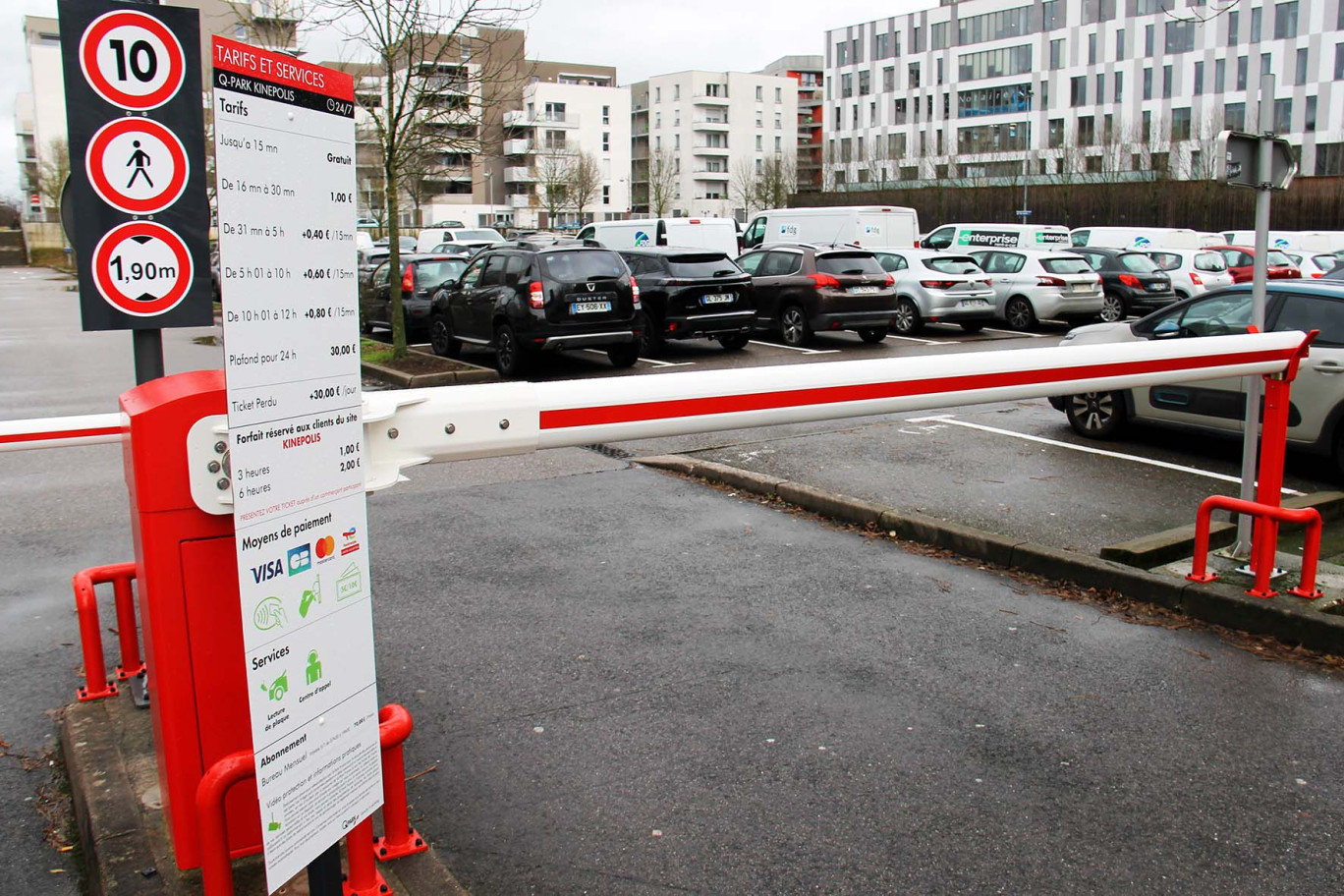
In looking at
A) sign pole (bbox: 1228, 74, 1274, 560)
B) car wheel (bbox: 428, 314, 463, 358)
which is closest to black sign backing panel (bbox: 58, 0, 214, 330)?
sign pole (bbox: 1228, 74, 1274, 560)

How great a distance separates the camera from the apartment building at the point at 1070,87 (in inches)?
2751

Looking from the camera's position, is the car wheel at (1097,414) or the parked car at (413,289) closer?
the car wheel at (1097,414)

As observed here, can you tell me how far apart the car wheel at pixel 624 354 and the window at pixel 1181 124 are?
62.4m

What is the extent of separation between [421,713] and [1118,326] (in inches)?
357

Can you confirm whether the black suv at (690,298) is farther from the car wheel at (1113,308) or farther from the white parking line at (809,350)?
the car wheel at (1113,308)

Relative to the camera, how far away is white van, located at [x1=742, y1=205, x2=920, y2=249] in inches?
1131

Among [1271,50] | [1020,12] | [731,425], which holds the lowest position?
[731,425]

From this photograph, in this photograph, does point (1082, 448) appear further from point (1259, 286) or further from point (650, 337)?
point (650, 337)

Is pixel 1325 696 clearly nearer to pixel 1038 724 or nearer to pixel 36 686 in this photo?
pixel 1038 724

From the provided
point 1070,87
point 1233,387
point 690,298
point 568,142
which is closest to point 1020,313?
point 690,298

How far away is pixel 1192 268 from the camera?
89.4 ft

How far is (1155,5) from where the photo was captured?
77.8m

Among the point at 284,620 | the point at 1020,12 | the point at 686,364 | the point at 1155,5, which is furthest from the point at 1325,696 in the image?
the point at 1020,12

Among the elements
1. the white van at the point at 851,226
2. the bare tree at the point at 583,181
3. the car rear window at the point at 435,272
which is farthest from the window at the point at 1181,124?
the car rear window at the point at 435,272
